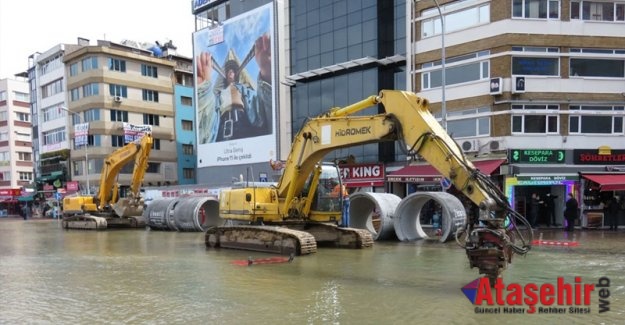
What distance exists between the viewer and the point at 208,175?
46062 mm

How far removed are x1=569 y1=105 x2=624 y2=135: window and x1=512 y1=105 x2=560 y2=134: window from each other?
0.86 meters

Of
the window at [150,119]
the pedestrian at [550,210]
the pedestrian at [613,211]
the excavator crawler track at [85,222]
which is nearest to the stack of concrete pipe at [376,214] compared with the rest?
the excavator crawler track at [85,222]

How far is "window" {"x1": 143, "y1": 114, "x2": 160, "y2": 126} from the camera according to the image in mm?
56828

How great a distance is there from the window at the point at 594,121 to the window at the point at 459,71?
4719mm

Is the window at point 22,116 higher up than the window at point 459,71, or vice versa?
the window at point 22,116

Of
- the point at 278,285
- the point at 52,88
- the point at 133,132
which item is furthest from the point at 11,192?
the point at 278,285

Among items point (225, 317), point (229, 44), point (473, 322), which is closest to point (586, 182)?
point (473, 322)

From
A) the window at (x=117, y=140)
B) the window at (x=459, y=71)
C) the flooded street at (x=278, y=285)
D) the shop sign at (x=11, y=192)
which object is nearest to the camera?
the flooded street at (x=278, y=285)

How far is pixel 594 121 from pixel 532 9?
20.8ft

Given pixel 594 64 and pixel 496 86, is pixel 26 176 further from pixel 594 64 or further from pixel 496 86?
pixel 594 64

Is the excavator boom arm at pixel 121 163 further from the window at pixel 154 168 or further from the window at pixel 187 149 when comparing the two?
the window at pixel 187 149

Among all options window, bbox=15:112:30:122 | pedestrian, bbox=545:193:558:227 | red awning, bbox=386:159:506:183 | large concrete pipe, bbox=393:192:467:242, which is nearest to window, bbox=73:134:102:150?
window, bbox=15:112:30:122

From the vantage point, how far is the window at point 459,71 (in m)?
26.6

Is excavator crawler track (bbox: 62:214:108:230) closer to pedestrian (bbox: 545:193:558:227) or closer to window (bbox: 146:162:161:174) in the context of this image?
pedestrian (bbox: 545:193:558:227)
